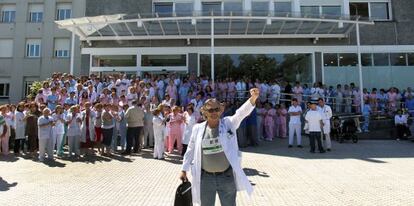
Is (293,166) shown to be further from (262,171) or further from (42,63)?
(42,63)

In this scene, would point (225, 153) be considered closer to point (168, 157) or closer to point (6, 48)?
point (168, 157)

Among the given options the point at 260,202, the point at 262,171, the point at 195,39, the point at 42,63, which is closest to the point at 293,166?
the point at 262,171

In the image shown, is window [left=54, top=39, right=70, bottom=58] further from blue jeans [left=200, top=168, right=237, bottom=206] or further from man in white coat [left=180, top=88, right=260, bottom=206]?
blue jeans [left=200, top=168, right=237, bottom=206]

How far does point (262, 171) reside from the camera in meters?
9.36

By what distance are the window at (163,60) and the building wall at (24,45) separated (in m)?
12.9

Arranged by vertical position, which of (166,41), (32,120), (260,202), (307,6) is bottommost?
(260,202)

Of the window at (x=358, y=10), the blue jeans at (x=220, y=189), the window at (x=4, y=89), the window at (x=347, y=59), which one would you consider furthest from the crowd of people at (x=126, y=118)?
the window at (x=4, y=89)

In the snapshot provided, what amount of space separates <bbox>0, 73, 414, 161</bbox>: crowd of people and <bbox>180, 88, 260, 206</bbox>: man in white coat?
21.7 ft

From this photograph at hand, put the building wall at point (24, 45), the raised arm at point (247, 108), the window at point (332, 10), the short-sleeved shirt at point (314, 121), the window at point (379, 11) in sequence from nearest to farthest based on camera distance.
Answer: the raised arm at point (247, 108), the short-sleeved shirt at point (314, 121), the window at point (332, 10), the window at point (379, 11), the building wall at point (24, 45)

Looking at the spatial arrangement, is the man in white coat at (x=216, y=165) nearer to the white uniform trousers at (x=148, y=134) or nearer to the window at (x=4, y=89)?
the white uniform trousers at (x=148, y=134)

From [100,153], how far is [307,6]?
613 inches

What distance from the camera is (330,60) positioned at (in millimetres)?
21391

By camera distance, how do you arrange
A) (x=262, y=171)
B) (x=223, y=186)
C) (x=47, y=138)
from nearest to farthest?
1. (x=223, y=186)
2. (x=262, y=171)
3. (x=47, y=138)

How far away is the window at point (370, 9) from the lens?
73.7ft
